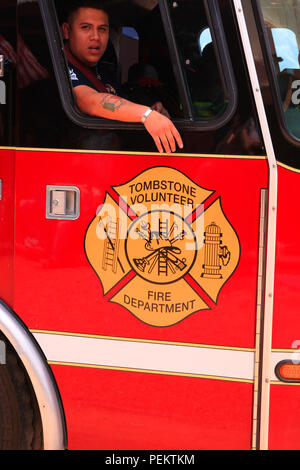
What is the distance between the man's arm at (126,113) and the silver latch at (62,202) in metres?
0.34

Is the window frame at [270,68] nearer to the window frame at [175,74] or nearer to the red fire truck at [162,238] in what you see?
the red fire truck at [162,238]

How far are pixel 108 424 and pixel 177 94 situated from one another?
1.40 meters

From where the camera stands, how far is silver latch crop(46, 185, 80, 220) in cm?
238

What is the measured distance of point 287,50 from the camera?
229 centimetres

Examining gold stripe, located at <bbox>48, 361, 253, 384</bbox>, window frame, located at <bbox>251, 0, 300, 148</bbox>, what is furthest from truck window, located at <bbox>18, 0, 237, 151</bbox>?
gold stripe, located at <bbox>48, 361, 253, 384</bbox>

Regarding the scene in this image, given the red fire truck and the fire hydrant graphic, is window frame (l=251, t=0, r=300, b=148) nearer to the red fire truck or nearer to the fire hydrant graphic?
the red fire truck

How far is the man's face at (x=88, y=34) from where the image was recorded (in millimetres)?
2506

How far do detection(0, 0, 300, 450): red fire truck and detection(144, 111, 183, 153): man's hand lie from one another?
1.4 inches

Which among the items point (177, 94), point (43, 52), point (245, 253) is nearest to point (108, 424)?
point (245, 253)

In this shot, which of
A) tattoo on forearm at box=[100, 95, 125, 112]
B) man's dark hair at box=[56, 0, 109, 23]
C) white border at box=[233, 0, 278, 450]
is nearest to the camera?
white border at box=[233, 0, 278, 450]

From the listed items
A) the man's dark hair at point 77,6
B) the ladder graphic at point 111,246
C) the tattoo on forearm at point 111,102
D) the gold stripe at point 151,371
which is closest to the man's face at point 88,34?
the man's dark hair at point 77,6

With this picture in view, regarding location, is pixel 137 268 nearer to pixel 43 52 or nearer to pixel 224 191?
pixel 224 191

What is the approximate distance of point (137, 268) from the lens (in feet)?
7.75

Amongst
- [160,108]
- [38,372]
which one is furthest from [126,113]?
[38,372]
